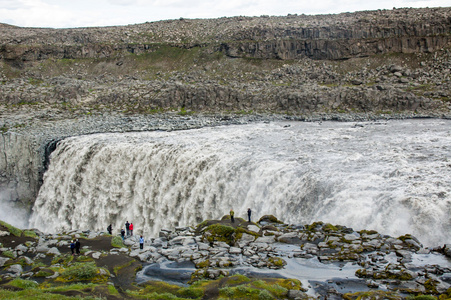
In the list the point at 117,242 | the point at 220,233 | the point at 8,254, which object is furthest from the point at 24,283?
the point at 220,233

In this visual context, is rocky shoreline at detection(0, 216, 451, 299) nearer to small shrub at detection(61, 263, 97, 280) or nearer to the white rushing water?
small shrub at detection(61, 263, 97, 280)

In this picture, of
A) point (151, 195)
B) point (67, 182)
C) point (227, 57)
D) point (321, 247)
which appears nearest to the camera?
point (321, 247)

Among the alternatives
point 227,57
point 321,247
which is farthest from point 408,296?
point 227,57

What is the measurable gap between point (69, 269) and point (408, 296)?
1583 centimetres

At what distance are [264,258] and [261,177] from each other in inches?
452

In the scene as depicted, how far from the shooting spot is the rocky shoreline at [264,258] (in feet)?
60.1

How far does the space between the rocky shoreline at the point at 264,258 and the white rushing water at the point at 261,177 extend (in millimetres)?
2374

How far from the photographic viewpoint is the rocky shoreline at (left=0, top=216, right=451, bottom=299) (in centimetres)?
1831

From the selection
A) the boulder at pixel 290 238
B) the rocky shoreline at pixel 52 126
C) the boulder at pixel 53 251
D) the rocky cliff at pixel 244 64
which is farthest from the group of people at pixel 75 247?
the rocky cliff at pixel 244 64

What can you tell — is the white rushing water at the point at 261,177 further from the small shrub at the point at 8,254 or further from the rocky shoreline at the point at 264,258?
the small shrub at the point at 8,254

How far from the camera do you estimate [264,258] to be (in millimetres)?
22062

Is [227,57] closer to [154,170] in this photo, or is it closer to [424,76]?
[424,76]

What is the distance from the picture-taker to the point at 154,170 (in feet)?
136

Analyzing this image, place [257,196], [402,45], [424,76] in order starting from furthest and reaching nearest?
[402,45]
[424,76]
[257,196]
